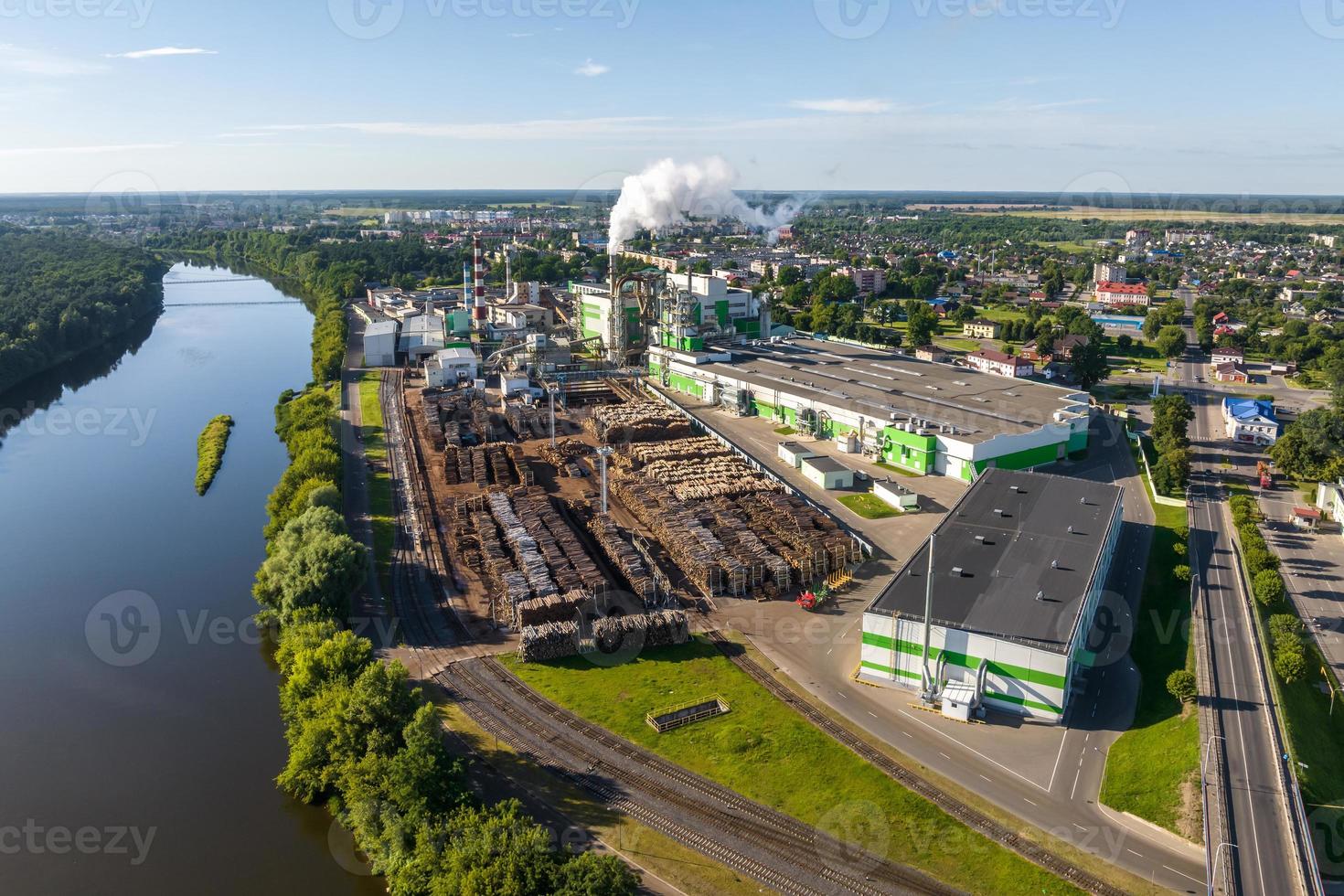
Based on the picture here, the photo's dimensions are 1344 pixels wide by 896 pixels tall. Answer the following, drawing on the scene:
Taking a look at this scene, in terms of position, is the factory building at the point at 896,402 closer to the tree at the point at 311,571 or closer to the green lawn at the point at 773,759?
the green lawn at the point at 773,759

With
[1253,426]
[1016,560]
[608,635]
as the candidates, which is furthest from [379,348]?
[1253,426]

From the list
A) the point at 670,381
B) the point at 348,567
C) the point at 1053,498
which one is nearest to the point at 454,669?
the point at 348,567

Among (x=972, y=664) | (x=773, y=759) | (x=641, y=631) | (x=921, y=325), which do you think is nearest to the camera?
(x=773, y=759)

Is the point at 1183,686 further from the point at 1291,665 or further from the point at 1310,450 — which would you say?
the point at 1310,450

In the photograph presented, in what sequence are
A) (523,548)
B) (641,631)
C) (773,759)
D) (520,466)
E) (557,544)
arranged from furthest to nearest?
(520,466) → (557,544) → (523,548) → (641,631) → (773,759)

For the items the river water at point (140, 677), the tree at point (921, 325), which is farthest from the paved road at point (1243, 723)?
the tree at point (921, 325)

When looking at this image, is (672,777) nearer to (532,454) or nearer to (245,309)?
(532,454)
